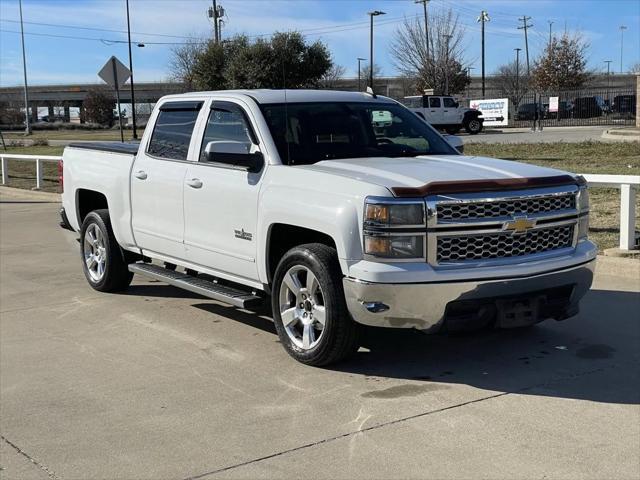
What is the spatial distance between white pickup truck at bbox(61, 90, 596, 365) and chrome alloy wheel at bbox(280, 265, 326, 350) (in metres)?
0.01

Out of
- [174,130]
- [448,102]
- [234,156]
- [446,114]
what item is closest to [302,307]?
[234,156]

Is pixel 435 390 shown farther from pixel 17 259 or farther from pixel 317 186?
pixel 17 259

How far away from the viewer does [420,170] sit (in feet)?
16.8

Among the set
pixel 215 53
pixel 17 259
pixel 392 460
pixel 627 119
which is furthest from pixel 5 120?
pixel 392 460

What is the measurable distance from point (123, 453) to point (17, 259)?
681 cm

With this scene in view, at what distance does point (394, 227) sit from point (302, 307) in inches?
42.1

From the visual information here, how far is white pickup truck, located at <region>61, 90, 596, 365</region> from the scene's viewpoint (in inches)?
184

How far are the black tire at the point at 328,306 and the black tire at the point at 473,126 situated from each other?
3653cm

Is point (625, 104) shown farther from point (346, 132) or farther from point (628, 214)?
point (346, 132)

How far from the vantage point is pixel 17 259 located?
396 inches

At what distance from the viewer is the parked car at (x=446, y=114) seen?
128 feet

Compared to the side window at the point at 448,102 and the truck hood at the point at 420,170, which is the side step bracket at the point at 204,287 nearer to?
the truck hood at the point at 420,170

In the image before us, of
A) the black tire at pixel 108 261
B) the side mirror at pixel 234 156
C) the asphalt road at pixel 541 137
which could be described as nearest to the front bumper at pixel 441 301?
the side mirror at pixel 234 156

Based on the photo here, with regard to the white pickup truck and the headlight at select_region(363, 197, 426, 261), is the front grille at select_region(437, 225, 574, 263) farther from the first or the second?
the headlight at select_region(363, 197, 426, 261)
